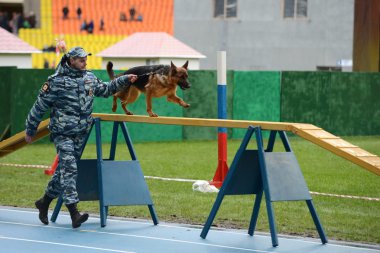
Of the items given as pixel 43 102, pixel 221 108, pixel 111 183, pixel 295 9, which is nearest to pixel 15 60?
pixel 221 108

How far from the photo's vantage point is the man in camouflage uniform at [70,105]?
12297 millimetres

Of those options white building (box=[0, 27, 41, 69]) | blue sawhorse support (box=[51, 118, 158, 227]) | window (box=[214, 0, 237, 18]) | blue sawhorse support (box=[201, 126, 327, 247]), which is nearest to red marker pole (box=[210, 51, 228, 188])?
blue sawhorse support (box=[51, 118, 158, 227])

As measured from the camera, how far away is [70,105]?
1230 cm

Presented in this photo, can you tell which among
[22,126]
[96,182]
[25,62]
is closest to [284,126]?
[96,182]

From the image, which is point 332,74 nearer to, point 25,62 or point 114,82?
point 25,62

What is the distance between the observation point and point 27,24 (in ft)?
152

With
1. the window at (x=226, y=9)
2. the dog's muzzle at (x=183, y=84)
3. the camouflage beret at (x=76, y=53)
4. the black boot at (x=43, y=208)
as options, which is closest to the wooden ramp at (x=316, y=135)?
the dog's muzzle at (x=183, y=84)

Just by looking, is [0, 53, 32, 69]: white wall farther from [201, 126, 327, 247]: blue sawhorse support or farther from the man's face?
Result: [201, 126, 327, 247]: blue sawhorse support

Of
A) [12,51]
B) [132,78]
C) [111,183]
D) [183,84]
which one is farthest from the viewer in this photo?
[12,51]

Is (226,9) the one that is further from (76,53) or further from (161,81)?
(161,81)

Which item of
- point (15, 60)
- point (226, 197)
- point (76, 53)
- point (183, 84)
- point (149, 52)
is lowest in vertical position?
point (226, 197)

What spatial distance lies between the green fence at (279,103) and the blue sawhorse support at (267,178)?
13.9 m

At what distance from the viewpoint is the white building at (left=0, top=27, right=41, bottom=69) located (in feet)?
95.1

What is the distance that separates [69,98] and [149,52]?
68.9 feet
